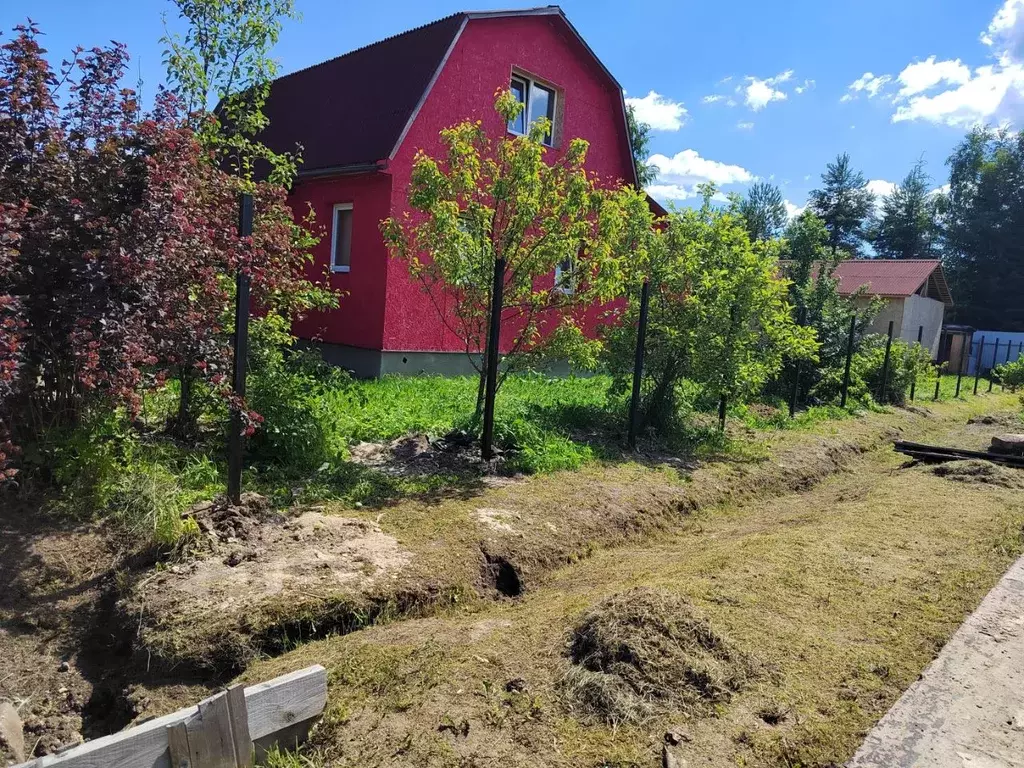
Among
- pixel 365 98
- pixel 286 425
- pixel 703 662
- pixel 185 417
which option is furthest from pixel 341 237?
pixel 703 662

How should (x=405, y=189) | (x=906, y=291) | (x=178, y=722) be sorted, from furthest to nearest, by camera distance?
(x=906, y=291)
(x=405, y=189)
(x=178, y=722)

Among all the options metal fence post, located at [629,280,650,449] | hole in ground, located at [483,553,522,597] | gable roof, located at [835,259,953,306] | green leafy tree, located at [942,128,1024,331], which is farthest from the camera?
green leafy tree, located at [942,128,1024,331]

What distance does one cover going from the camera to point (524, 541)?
5000 mm

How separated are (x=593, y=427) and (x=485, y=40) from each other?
8.17 meters

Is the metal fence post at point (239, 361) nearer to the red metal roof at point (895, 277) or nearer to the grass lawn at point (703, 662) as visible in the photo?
the grass lawn at point (703, 662)

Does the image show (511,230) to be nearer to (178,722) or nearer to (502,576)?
(502,576)

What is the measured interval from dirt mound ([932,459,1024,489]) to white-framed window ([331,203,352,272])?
32.9 ft

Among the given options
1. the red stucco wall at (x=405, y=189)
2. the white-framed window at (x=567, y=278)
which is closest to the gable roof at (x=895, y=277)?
the red stucco wall at (x=405, y=189)

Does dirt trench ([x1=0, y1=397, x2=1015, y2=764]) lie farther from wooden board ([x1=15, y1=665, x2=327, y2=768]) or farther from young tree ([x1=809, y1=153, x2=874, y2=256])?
young tree ([x1=809, y1=153, x2=874, y2=256])

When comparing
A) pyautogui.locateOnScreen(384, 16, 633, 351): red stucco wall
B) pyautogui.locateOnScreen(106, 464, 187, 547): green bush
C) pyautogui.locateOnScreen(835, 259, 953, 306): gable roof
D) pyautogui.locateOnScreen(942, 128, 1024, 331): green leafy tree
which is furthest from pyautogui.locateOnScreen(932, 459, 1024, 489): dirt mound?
pyautogui.locateOnScreen(942, 128, 1024, 331): green leafy tree

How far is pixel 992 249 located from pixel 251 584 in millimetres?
55443

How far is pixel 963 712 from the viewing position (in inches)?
113

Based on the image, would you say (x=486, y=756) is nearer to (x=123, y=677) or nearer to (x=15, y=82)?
(x=123, y=677)

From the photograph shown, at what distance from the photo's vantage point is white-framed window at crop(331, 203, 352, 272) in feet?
41.1
